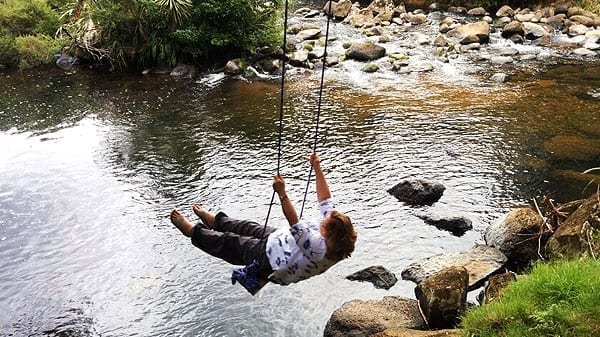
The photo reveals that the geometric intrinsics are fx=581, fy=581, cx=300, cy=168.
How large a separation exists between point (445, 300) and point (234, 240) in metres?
2.63

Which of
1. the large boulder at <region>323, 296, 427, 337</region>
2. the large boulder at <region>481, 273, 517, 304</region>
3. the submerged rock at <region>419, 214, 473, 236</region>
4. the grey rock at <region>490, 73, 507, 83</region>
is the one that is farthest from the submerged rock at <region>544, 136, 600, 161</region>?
the large boulder at <region>323, 296, 427, 337</region>

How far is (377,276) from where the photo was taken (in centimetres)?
862

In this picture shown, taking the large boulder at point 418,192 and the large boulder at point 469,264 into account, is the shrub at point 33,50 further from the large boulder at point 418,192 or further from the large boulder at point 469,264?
the large boulder at point 469,264

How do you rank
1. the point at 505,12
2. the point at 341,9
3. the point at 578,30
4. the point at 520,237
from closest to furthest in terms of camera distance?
1. the point at 520,237
2. the point at 578,30
3. the point at 505,12
4. the point at 341,9

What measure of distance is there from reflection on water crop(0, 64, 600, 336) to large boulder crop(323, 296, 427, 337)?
57cm

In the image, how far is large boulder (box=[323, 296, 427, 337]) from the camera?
700 cm

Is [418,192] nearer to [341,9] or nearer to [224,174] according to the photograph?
[224,174]

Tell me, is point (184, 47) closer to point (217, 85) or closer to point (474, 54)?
point (217, 85)

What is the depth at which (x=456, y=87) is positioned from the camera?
17.6m

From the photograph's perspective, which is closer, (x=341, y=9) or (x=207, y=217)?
(x=207, y=217)

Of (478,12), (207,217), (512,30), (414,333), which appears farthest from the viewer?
(478,12)

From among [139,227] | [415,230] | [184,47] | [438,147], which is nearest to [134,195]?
[139,227]

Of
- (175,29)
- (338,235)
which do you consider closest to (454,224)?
(338,235)

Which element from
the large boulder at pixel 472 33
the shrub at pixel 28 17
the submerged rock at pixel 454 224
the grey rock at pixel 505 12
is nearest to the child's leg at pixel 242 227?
the submerged rock at pixel 454 224
